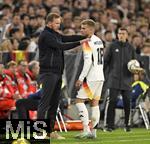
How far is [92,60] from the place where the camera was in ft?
56.4

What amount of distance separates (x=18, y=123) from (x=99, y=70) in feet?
6.76

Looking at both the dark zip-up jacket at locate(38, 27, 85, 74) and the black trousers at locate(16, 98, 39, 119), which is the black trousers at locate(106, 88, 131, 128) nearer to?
the black trousers at locate(16, 98, 39, 119)


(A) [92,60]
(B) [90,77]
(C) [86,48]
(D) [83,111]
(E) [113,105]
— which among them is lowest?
(E) [113,105]

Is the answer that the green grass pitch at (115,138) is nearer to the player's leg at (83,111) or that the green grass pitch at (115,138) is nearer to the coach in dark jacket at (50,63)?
the player's leg at (83,111)

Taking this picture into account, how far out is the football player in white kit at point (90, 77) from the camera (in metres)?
17.0

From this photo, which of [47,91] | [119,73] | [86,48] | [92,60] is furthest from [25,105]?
[47,91]

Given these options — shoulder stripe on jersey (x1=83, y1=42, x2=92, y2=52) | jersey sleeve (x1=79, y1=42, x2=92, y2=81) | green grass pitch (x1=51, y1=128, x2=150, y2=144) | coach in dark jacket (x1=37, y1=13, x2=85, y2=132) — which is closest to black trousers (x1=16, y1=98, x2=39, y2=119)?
green grass pitch (x1=51, y1=128, x2=150, y2=144)

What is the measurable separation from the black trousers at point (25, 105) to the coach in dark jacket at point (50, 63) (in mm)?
3364

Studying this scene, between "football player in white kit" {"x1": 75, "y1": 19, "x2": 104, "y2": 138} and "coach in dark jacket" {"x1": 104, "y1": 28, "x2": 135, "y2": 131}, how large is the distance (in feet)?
8.80

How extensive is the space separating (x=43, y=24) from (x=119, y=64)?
5.08 m

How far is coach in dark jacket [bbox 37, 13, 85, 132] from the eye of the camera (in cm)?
1612

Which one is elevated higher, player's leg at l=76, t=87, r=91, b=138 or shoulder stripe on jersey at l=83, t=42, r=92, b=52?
shoulder stripe on jersey at l=83, t=42, r=92, b=52

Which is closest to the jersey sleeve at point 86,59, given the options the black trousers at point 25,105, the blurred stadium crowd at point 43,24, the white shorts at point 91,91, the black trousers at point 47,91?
the white shorts at point 91,91

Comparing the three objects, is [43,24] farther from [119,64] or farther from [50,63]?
[50,63]
